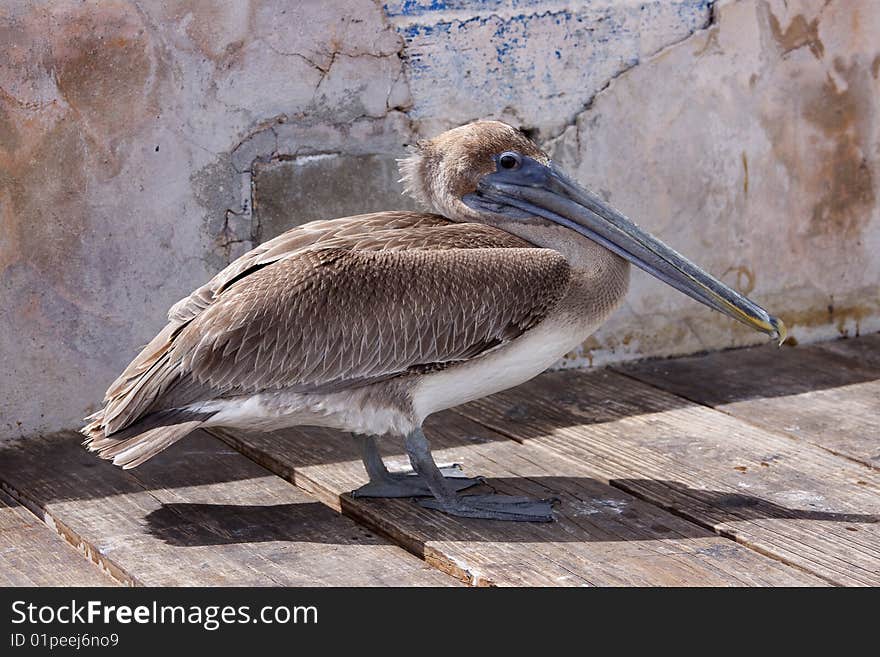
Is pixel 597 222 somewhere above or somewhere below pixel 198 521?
above

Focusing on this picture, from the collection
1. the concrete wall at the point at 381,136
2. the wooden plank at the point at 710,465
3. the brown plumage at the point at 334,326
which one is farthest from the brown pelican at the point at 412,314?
the concrete wall at the point at 381,136

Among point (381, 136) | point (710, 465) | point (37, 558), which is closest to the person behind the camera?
point (37, 558)

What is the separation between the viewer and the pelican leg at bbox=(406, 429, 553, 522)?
3.78 m

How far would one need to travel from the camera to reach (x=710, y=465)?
13.9 ft

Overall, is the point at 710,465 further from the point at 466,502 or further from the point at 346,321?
the point at 346,321

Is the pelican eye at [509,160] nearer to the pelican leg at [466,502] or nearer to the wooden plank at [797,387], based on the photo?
the pelican leg at [466,502]

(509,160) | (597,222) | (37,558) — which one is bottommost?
(37,558)

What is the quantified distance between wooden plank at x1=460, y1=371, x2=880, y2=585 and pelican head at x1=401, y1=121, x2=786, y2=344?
49 centimetres

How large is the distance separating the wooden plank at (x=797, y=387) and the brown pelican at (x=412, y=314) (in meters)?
0.85

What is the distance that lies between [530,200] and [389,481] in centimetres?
87

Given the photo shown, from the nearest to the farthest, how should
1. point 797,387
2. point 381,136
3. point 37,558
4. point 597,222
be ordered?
point 37,558 → point 597,222 → point 381,136 → point 797,387

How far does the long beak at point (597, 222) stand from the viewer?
12.6 ft

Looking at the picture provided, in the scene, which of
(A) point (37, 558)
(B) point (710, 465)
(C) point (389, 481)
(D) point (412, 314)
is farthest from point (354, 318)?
(B) point (710, 465)
